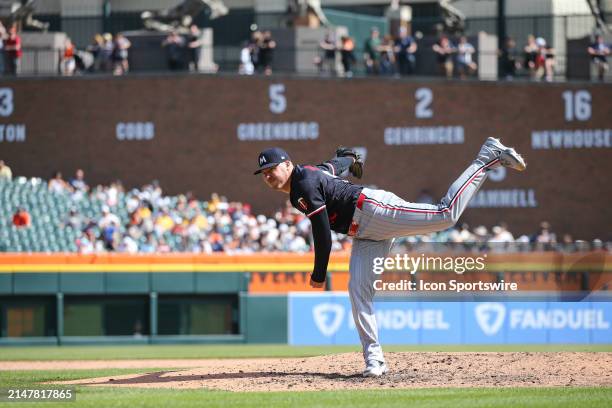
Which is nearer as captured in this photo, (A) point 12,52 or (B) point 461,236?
(B) point 461,236

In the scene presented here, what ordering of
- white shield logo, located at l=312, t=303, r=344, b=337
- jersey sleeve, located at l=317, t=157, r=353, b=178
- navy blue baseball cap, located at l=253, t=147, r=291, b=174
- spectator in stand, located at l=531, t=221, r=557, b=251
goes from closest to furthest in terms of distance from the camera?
1. navy blue baseball cap, located at l=253, t=147, r=291, b=174
2. jersey sleeve, located at l=317, t=157, r=353, b=178
3. white shield logo, located at l=312, t=303, r=344, b=337
4. spectator in stand, located at l=531, t=221, r=557, b=251

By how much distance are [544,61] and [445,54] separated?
249 cm

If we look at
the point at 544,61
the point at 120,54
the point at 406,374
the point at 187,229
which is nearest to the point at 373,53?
the point at 544,61

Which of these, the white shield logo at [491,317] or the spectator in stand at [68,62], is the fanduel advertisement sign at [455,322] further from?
the spectator in stand at [68,62]

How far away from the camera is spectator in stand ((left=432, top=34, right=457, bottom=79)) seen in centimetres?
2825

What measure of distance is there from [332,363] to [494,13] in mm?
19955

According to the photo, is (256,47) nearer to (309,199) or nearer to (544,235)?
(544,235)

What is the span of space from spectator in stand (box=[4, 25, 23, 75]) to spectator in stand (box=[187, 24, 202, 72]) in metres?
4.66

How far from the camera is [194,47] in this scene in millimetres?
29875

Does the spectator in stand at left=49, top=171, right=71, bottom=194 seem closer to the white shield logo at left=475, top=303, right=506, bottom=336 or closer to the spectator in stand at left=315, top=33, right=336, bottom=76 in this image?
the spectator in stand at left=315, top=33, right=336, bottom=76

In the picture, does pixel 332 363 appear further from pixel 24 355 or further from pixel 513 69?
pixel 513 69

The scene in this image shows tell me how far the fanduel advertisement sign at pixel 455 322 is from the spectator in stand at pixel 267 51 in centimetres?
972

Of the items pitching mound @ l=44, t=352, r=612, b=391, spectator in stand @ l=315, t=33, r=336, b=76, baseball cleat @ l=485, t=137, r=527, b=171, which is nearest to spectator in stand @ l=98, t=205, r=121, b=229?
spectator in stand @ l=315, t=33, r=336, b=76

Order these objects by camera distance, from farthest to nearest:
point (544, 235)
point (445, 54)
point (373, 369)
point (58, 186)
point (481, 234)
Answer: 1. point (445, 54)
2. point (58, 186)
3. point (481, 234)
4. point (544, 235)
5. point (373, 369)
